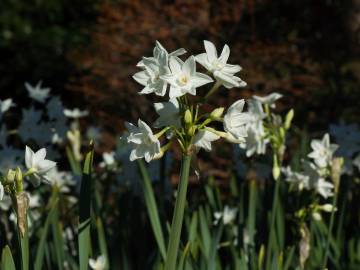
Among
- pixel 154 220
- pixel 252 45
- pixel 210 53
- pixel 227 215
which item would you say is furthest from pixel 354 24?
pixel 210 53

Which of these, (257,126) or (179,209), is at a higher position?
(257,126)

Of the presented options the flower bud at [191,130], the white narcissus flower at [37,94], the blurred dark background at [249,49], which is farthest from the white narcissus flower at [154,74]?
the blurred dark background at [249,49]

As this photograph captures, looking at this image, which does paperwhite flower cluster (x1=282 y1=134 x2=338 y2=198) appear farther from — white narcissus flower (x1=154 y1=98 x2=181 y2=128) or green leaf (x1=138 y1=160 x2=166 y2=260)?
white narcissus flower (x1=154 y1=98 x2=181 y2=128)

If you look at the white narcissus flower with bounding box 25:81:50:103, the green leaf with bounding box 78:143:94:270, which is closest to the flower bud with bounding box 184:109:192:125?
the green leaf with bounding box 78:143:94:270

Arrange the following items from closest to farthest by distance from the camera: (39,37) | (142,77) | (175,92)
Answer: (175,92) → (142,77) → (39,37)

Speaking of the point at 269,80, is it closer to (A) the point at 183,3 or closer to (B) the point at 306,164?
(A) the point at 183,3

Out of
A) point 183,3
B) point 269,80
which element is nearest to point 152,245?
point 269,80

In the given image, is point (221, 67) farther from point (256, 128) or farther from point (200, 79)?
point (256, 128)
